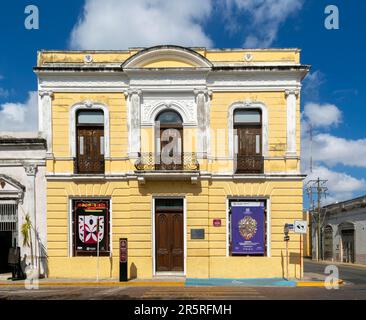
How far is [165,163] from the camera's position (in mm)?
17109

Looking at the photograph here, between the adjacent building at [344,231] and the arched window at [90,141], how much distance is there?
22.2 meters

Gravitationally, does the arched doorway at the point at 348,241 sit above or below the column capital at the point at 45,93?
below

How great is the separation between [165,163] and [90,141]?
10.7ft

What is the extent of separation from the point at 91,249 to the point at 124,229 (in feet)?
5.15

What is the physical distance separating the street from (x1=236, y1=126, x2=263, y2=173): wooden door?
187 inches

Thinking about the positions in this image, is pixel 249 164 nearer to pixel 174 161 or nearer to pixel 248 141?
pixel 248 141

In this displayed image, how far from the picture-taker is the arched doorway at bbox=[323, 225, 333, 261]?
3925 centimetres

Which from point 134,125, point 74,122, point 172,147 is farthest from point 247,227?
point 74,122

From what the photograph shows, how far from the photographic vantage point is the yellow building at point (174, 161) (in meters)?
17.0

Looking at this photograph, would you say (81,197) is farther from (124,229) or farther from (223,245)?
(223,245)

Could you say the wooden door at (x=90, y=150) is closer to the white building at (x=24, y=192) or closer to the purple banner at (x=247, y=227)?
the white building at (x=24, y=192)

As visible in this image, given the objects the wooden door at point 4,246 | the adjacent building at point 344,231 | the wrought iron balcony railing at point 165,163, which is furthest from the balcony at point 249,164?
the adjacent building at point 344,231

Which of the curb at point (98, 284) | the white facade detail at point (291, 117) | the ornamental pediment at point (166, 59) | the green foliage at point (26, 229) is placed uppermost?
the ornamental pediment at point (166, 59)

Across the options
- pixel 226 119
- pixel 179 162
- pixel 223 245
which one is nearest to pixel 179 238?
pixel 223 245
